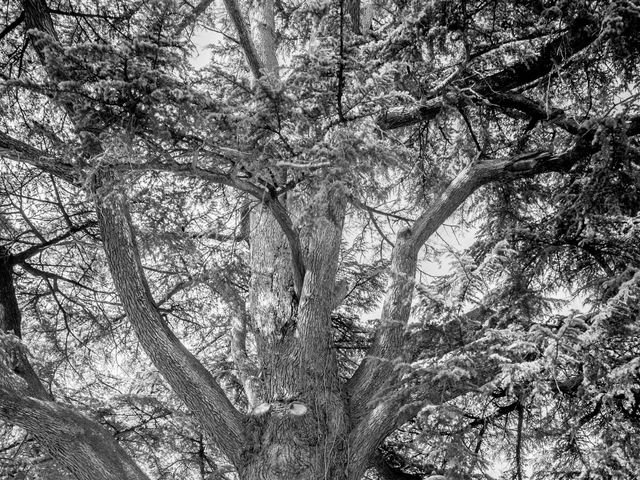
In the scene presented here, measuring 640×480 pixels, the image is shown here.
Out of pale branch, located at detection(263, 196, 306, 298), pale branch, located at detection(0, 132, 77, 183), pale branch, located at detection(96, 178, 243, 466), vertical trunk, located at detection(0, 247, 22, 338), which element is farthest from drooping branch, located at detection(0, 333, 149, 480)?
pale branch, located at detection(263, 196, 306, 298)

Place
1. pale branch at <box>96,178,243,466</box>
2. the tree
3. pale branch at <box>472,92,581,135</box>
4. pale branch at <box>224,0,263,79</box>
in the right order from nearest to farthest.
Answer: the tree, pale branch at <box>96,178,243,466</box>, pale branch at <box>224,0,263,79</box>, pale branch at <box>472,92,581,135</box>

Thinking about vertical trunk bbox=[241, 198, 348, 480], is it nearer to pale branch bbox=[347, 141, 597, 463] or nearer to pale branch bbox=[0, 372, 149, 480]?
pale branch bbox=[347, 141, 597, 463]

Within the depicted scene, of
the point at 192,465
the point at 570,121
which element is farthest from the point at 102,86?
the point at 192,465

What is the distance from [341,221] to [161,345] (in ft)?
7.05

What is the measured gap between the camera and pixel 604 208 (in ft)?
14.2

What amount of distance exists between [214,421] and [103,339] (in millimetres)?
3682

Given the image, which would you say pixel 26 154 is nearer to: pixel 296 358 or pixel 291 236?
pixel 291 236

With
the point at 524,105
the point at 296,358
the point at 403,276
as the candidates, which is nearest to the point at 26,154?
the point at 296,358

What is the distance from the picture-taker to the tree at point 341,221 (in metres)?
3.26

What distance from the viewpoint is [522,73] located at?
5152 millimetres

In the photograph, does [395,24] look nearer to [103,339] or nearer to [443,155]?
[443,155]

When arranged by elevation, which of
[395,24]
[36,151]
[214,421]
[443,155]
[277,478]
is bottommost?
[277,478]

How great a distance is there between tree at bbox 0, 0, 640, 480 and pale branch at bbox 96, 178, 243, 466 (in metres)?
0.02

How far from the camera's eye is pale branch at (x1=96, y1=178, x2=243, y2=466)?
434cm
